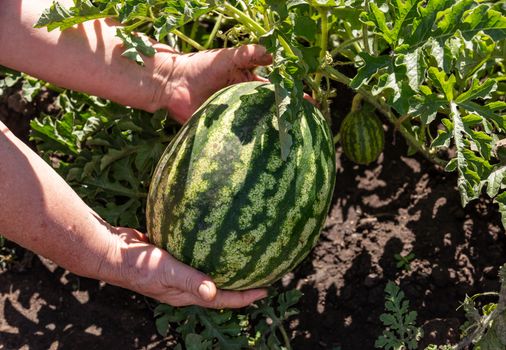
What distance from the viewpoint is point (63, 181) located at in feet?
8.48

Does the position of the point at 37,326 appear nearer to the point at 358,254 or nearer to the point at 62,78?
the point at 62,78

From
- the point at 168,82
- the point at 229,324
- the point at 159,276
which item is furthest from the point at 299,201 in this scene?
the point at 168,82

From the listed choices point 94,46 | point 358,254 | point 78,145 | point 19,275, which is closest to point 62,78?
point 94,46

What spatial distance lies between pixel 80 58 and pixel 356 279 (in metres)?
1.62

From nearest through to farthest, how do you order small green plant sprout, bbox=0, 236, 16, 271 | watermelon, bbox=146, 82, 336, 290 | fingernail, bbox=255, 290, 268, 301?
watermelon, bbox=146, 82, 336, 290, fingernail, bbox=255, 290, 268, 301, small green plant sprout, bbox=0, 236, 16, 271

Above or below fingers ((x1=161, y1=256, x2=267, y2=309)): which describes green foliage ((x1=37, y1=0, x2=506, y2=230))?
above

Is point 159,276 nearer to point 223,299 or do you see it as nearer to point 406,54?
point 223,299

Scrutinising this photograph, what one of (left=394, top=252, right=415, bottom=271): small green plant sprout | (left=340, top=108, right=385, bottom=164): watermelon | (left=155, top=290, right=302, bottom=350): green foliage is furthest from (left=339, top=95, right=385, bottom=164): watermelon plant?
(left=155, top=290, right=302, bottom=350): green foliage

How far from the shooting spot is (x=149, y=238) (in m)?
2.81

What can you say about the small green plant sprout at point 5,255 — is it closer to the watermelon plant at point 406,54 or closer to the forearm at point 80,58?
the forearm at point 80,58

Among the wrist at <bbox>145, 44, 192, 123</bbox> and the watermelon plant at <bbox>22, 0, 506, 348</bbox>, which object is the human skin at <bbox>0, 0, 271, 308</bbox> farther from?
the watermelon plant at <bbox>22, 0, 506, 348</bbox>

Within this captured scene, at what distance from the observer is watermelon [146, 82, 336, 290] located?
2.52 m

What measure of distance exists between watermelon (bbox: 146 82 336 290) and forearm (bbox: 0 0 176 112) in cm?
54

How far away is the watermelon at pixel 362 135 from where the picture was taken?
327 centimetres
